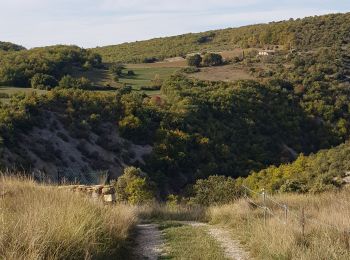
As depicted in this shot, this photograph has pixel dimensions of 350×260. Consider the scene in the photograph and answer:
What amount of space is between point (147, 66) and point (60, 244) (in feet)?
227

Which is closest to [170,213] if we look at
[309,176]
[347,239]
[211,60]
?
[347,239]

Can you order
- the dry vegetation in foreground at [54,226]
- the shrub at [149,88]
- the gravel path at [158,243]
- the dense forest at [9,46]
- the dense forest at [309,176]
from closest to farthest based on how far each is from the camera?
the dry vegetation in foreground at [54,226], the gravel path at [158,243], the dense forest at [309,176], the shrub at [149,88], the dense forest at [9,46]

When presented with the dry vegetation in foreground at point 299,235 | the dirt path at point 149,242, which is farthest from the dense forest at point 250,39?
the dry vegetation in foreground at point 299,235

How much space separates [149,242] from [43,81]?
141 ft

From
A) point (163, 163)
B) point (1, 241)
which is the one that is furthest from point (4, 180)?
point (163, 163)

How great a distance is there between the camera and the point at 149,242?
32.3ft

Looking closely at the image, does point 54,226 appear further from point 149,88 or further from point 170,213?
point 149,88

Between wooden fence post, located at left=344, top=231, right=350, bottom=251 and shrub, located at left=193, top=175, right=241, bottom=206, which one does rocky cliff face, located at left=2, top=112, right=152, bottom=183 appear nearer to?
shrub, located at left=193, top=175, right=241, bottom=206

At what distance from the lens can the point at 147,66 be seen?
74375 millimetres

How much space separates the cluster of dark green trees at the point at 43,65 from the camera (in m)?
50.8

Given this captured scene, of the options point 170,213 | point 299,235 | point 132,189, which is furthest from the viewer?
point 132,189

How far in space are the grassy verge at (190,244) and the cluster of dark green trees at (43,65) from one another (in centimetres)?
4072

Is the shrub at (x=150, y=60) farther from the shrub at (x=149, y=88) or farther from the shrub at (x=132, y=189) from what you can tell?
the shrub at (x=132, y=189)

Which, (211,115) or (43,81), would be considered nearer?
(211,115)
